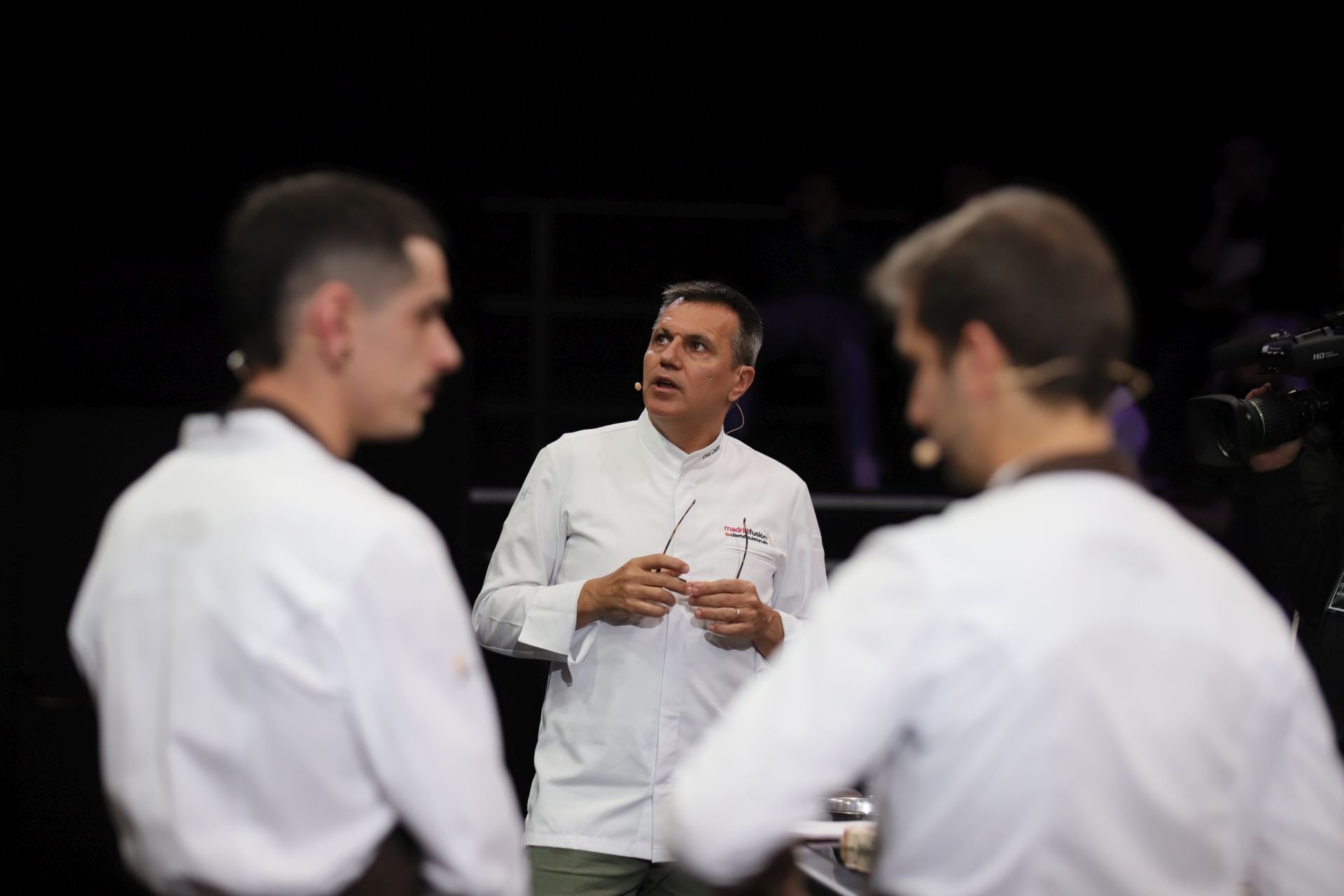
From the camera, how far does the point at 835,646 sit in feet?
3.28

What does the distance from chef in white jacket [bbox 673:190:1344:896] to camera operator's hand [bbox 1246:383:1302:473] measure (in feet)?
3.76

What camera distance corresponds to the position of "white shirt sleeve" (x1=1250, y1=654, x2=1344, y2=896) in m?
1.11

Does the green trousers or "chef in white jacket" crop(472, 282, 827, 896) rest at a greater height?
"chef in white jacket" crop(472, 282, 827, 896)

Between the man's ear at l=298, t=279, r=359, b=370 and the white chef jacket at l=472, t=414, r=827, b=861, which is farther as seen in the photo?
the white chef jacket at l=472, t=414, r=827, b=861

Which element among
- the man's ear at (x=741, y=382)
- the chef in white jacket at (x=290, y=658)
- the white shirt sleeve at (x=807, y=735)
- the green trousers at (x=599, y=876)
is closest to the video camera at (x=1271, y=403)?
the man's ear at (x=741, y=382)

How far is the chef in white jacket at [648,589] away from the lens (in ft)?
6.93

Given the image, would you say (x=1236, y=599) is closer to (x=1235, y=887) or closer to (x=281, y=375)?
(x=1235, y=887)

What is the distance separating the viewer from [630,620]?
2.16m

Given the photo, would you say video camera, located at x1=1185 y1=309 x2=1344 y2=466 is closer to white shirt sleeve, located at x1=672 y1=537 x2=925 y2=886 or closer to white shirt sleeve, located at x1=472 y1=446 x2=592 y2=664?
white shirt sleeve, located at x1=472 y1=446 x2=592 y2=664

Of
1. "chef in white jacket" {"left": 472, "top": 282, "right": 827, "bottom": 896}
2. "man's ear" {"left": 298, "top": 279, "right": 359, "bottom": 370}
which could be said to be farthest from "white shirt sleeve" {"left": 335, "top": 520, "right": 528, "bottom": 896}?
"chef in white jacket" {"left": 472, "top": 282, "right": 827, "bottom": 896}

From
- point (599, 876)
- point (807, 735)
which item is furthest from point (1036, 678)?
point (599, 876)

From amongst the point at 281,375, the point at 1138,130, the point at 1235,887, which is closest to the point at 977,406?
the point at 1235,887

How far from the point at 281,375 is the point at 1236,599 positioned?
871mm

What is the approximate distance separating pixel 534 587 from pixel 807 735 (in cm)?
130
